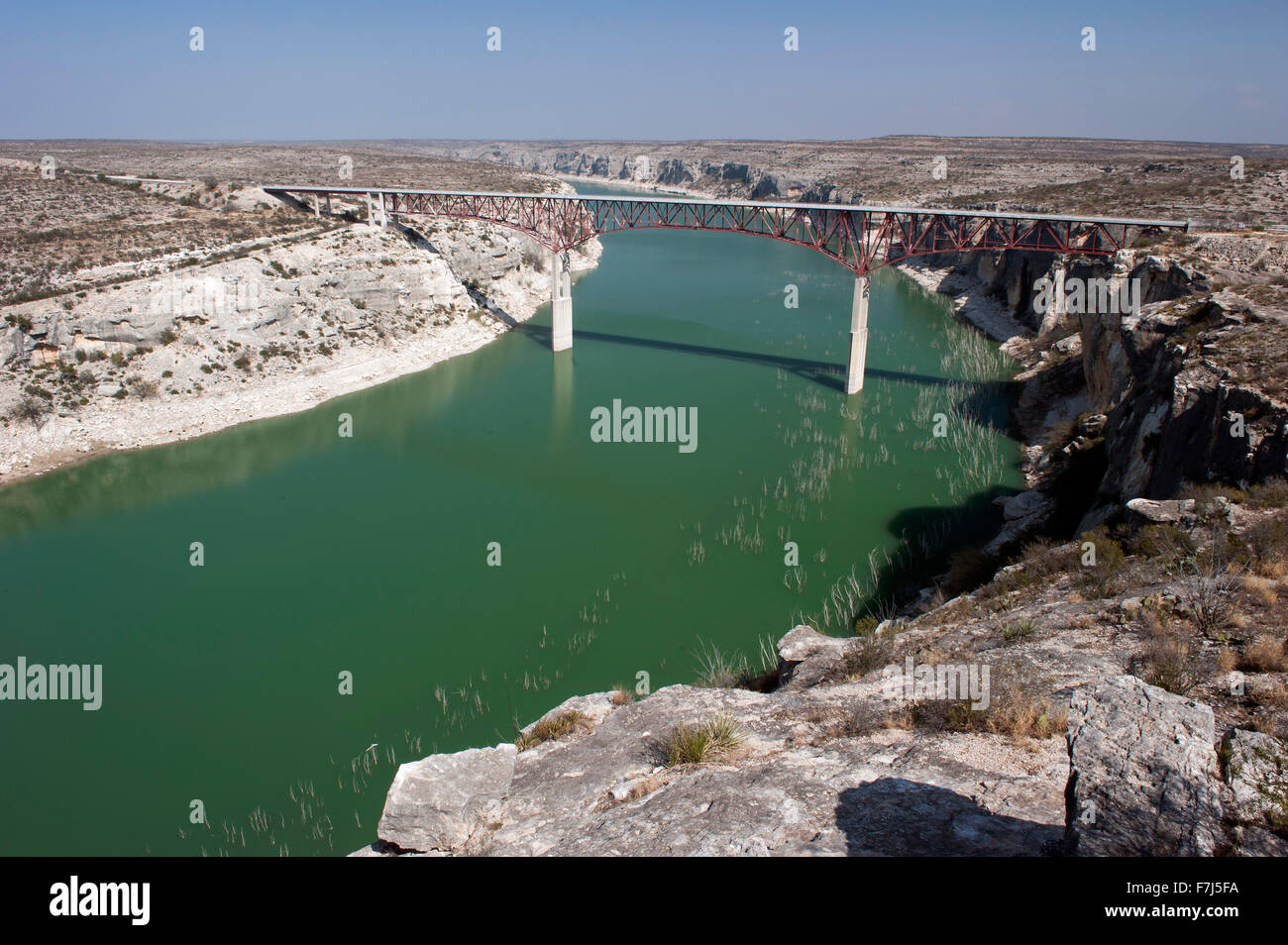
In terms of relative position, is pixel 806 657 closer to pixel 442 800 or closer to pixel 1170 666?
pixel 1170 666

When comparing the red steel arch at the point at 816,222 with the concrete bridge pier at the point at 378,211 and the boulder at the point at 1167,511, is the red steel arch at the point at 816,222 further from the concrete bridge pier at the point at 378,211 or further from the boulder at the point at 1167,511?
the boulder at the point at 1167,511

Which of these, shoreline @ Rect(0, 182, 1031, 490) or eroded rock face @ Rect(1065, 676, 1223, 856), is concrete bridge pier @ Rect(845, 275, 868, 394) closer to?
shoreline @ Rect(0, 182, 1031, 490)

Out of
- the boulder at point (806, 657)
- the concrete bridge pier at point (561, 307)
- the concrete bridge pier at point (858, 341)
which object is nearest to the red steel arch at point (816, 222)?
the concrete bridge pier at point (858, 341)

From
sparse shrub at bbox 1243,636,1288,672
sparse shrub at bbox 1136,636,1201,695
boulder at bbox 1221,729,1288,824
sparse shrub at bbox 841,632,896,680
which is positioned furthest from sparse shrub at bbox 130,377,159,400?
boulder at bbox 1221,729,1288,824
